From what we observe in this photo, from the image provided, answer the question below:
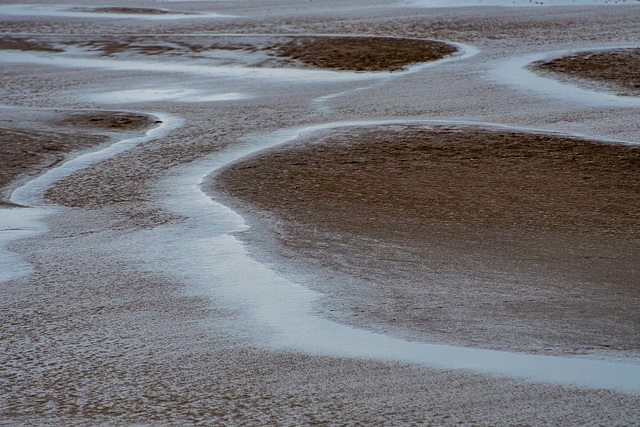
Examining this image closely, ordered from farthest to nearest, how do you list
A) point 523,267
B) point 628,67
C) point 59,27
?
1. point 59,27
2. point 628,67
3. point 523,267

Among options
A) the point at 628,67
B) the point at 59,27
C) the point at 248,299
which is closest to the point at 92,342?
the point at 248,299

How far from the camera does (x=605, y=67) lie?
11.7m

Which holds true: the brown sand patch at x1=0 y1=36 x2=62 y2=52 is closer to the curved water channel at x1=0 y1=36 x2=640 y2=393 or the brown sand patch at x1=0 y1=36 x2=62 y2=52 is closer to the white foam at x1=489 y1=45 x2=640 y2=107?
the white foam at x1=489 y1=45 x2=640 y2=107

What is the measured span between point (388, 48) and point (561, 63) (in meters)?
3.23

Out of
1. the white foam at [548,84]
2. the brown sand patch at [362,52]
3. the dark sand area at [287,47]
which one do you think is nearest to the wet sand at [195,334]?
the white foam at [548,84]

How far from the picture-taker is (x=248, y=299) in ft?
12.6

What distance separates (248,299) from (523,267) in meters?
1.43

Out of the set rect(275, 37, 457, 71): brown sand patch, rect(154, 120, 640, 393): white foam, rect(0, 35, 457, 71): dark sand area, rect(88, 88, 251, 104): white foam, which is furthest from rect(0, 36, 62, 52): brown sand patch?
rect(154, 120, 640, 393): white foam

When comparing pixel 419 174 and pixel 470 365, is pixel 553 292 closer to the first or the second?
pixel 470 365

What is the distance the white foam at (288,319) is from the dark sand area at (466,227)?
0.44ft

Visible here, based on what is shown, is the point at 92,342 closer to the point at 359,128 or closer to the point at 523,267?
the point at 523,267

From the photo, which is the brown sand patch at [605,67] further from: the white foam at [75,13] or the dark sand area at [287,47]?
the white foam at [75,13]

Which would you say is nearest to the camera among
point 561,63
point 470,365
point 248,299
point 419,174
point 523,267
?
point 470,365

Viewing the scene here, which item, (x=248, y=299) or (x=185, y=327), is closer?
(x=185, y=327)
